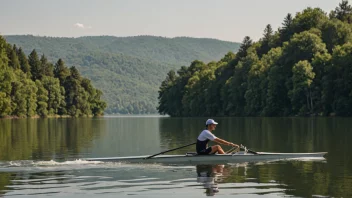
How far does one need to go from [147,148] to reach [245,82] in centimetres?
9396

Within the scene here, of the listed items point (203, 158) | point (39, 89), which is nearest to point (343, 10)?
point (39, 89)

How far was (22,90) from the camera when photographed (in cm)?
13062

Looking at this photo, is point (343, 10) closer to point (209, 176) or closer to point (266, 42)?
point (266, 42)

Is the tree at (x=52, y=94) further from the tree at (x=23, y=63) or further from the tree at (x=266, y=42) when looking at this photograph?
the tree at (x=266, y=42)

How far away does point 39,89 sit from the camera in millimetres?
150250

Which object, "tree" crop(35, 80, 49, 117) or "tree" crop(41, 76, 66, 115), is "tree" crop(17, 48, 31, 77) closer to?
"tree" crop(41, 76, 66, 115)

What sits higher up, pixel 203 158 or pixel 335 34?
pixel 335 34

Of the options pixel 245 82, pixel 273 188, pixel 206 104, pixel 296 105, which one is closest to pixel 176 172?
pixel 273 188

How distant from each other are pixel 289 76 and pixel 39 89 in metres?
64.8

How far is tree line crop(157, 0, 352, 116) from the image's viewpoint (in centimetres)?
10188

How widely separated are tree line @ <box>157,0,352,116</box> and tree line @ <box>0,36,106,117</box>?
3309 cm

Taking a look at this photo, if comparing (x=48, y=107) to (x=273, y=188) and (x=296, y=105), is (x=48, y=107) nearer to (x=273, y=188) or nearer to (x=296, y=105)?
(x=296, y=105)

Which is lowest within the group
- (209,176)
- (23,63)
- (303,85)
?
(209,176)

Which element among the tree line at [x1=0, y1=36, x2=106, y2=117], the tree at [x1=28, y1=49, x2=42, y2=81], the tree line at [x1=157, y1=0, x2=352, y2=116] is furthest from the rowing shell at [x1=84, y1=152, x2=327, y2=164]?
the tree at [x1=28, y1=49, x2=42, y2=81]
